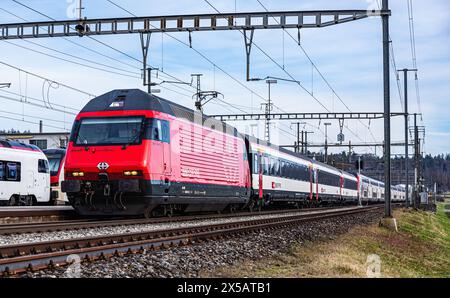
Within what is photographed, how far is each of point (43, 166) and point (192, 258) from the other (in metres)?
20.6

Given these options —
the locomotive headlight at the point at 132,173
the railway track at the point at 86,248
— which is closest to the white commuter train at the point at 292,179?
the locomotive headlight at the point at 132,173

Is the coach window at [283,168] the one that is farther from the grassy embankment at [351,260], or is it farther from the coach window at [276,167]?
the grassy embankment at [351,260]

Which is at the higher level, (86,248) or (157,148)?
(157,148)

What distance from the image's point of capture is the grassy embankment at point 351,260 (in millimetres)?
10789

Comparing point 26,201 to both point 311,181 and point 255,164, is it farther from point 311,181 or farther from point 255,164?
point 311,181

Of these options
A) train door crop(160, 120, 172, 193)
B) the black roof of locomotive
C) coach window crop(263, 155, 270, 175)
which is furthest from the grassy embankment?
coach window crop(263, 155, 270, 175)

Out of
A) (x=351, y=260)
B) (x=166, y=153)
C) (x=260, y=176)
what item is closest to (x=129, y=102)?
(x=166, y=153)

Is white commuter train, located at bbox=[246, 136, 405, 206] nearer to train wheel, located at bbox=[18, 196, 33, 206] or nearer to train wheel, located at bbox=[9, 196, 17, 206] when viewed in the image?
train wheel, located at bbox=[18, 196, 33, 206]

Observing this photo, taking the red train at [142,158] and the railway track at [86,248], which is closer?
the railway track at [86,248]

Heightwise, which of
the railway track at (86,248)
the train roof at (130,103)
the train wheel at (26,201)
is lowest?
the railway track at (86,248)

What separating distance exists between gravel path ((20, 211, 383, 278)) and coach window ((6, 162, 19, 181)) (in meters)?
14.6

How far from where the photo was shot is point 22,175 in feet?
94.6

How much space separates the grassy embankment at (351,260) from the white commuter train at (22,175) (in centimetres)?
1515

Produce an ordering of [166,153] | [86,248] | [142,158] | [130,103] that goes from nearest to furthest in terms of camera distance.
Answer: [86,248] → [142,158] → [130,103] → [166,153]
